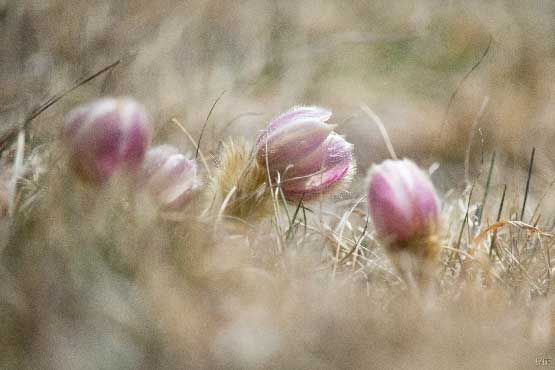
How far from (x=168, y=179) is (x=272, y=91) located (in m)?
1.28

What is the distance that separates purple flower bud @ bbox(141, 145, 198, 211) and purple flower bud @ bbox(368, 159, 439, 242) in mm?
238

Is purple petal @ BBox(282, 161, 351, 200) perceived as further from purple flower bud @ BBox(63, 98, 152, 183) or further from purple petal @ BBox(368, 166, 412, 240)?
purple flower bud @ BBox(63, 98, 152, 183)

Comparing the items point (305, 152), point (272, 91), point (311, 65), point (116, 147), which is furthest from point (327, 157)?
point (311, 65)

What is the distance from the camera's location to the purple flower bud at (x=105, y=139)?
2.60ft

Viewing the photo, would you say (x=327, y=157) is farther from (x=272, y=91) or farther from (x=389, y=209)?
(x=272, y=91)

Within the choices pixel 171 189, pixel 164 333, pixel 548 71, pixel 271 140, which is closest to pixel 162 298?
pixel 164 333

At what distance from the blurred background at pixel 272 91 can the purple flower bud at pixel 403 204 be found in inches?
6.9

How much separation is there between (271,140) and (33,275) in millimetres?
411

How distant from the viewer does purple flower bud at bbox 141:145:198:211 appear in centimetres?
84

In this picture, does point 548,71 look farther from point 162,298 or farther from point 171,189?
point 162,298

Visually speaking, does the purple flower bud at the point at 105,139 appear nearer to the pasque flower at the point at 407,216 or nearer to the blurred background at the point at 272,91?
the blurred background at the point at 272,91

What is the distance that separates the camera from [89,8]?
157 cm

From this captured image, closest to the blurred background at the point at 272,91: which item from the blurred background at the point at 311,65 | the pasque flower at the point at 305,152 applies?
the blurred background at the point at 311,65

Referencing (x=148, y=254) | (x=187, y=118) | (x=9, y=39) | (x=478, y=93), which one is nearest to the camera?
(x=148, y=254)
